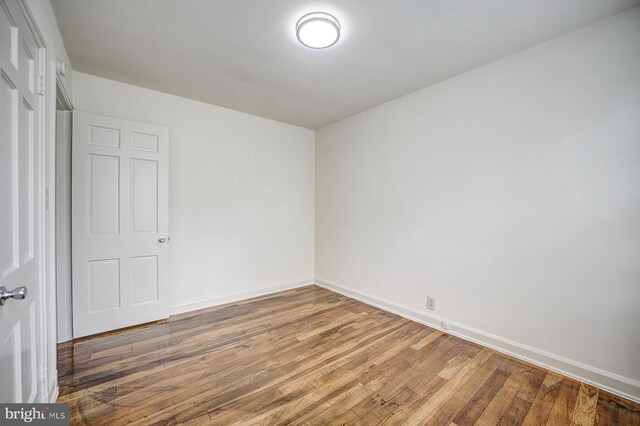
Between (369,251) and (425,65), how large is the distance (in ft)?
7.50

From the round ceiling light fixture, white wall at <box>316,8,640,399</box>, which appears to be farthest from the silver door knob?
white wall at <box>316,8,640,399</box>

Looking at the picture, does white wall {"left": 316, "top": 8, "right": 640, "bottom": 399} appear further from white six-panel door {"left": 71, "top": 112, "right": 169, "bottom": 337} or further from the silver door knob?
the silver door knob

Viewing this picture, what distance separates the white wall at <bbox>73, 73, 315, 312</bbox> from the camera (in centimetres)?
318

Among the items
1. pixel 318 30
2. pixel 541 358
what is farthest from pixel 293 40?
pixel 541 358

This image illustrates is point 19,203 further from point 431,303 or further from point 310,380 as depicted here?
point 431,303

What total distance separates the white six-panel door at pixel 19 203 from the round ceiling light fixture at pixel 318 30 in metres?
1.54

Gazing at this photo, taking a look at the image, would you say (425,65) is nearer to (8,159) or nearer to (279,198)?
(279,198)

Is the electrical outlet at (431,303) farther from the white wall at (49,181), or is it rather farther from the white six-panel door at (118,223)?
the white wall at (49,181)

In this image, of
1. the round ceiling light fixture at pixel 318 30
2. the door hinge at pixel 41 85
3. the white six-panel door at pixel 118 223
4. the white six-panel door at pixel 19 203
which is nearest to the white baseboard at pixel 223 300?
the white six-panel door at pixel 118 223

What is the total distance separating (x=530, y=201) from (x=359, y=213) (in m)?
2.00

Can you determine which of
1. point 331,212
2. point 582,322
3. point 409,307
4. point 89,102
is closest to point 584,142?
point 582,322

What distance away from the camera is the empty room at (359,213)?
1.70 meters

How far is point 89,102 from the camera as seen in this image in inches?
110

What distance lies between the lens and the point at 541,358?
2.23 metres
